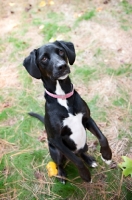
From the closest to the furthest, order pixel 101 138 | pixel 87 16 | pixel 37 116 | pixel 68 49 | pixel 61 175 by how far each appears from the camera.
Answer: pixel 68 49
pixel 101 138
pixel 61 175
pixel 37 116
pixel 87 16

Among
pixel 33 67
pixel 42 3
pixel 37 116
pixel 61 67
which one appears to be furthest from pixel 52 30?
pixel 61 67

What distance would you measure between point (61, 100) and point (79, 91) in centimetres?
157

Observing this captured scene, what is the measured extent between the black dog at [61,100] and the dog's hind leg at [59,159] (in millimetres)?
155

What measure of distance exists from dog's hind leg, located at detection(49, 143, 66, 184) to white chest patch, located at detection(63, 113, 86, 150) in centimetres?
23

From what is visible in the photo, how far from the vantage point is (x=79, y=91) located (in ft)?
13.8

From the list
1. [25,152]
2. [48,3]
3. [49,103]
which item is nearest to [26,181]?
[25,152]

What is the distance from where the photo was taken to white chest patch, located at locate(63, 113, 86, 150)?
105 inches

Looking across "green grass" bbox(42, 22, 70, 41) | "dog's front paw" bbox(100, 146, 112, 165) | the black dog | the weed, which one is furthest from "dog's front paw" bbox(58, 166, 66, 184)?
the weed

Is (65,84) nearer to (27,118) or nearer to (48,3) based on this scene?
(27,118)

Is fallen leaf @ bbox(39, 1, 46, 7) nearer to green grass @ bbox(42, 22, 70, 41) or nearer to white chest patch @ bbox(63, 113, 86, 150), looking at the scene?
green grass @ bbox(42, 22, 70, 41)

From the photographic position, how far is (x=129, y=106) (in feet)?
12.6

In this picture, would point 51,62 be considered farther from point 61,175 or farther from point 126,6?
point 126,6

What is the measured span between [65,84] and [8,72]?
2436 mm

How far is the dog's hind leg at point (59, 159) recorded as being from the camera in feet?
9.71
